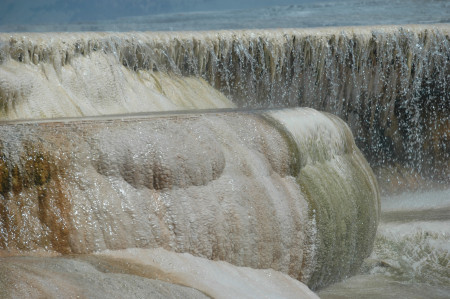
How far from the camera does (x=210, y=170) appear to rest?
14.1ft

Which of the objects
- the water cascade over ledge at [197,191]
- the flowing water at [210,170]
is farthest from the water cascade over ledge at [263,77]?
the water cascade over ledge at [197,191]

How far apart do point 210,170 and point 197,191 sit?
166 millimetres

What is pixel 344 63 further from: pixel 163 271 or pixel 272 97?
pixel 163 271

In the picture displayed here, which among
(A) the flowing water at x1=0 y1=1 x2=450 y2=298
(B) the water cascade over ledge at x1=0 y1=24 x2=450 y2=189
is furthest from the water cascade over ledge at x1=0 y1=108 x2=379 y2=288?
(B) the water cascade over ledge at x1=0 y1=24 x2=450 y2=189

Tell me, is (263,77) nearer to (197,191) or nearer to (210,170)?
(210,170)

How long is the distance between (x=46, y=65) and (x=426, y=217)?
12.7ft

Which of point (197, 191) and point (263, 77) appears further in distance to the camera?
point (263, 77)

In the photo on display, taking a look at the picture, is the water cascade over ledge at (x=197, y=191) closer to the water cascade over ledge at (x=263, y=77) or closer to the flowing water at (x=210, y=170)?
the flowing water at (x=210, y=170)

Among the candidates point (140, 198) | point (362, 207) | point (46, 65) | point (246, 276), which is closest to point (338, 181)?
point (362, 207)

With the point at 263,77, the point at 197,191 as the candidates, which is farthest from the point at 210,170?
the point at 263,77

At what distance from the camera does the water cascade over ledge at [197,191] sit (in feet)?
12.0

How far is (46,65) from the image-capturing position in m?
6.72

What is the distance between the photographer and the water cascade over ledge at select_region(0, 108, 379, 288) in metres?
3.65

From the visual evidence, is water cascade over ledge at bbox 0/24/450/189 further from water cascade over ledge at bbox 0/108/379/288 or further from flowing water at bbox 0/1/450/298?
water cascade over ledge at bbox 0/108/379/288
